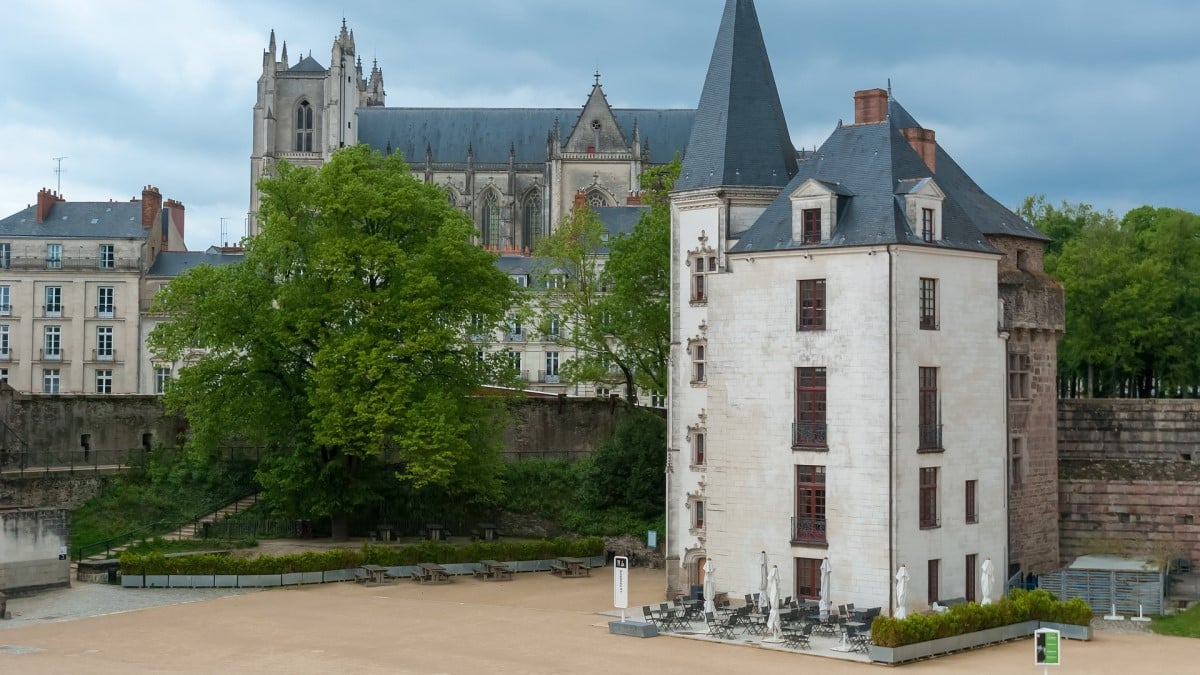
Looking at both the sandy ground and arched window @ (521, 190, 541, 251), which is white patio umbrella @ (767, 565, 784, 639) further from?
arched window @ (521, 190, 541, 251)

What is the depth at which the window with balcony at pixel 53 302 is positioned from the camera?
6550 cm

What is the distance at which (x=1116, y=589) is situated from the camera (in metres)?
35.4

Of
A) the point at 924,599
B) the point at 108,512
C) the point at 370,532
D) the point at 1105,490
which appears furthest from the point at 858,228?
the point at 108,512

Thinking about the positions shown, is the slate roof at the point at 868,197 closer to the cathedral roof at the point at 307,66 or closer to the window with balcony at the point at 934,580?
the window with balcony at the point at 934,580

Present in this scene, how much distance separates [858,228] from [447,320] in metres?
14.3

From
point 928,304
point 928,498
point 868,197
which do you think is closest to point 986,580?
point 928,498

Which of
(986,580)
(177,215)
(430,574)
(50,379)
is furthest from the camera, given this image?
(177,215)

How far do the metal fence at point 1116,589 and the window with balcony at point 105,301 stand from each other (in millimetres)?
44446

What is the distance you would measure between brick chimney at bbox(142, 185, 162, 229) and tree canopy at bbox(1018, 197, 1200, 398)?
38126mm

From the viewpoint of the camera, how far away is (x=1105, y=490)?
1615 inches

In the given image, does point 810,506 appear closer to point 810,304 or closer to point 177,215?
point 810,304

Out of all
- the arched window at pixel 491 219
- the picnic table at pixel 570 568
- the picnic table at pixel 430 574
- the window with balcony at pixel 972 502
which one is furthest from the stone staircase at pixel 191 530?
the arched window at pixel 491 219

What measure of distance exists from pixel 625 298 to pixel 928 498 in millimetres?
15105

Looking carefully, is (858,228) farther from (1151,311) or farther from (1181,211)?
(1181,211)
